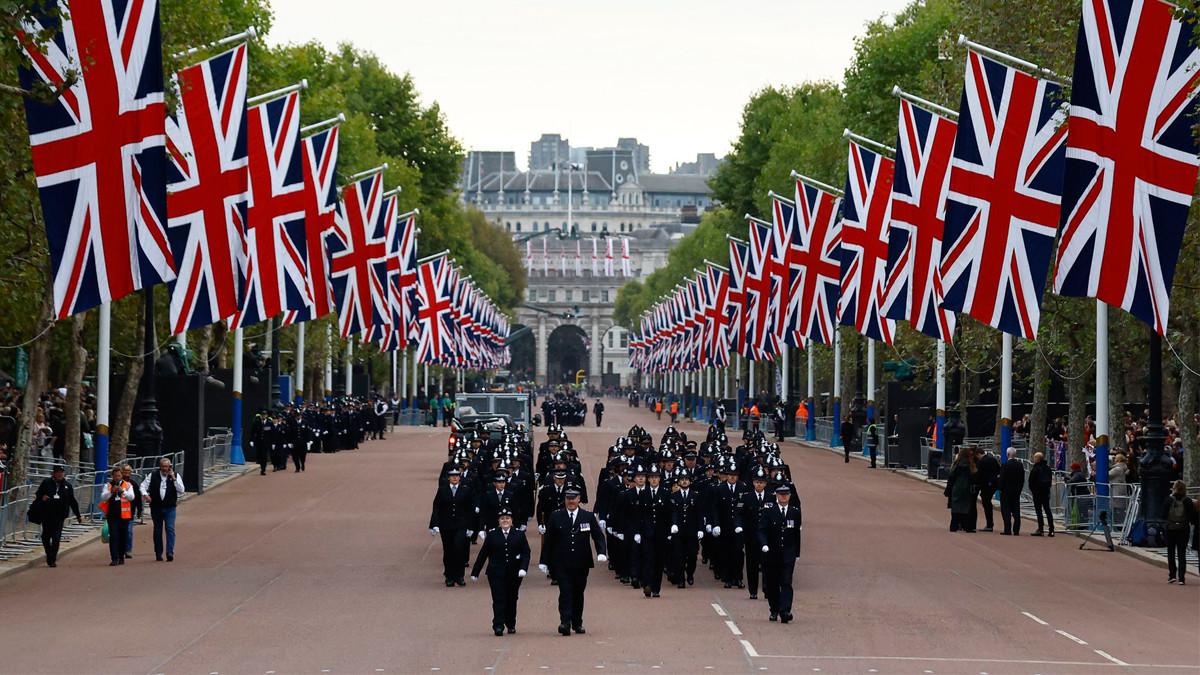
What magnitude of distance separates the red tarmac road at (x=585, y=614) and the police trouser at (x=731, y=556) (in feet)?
0.80

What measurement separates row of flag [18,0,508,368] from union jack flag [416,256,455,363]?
1636cm

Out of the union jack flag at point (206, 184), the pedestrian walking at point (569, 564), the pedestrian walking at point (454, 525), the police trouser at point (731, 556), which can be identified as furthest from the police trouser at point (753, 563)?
the union jack flag at point (206, 184)

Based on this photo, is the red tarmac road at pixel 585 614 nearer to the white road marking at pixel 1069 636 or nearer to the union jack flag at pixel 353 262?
the white road marking at pixel 1069 636

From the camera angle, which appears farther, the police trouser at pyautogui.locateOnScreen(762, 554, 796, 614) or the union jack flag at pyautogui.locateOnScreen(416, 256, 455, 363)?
A: the union jack flag at pyautogui.locateOnScreen(416, 256, 455, 363)

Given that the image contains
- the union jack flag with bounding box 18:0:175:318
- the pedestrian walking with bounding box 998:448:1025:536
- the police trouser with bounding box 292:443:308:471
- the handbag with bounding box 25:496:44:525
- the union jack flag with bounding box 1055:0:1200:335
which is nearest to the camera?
the union jack flag with bounding box 18:0:175:318

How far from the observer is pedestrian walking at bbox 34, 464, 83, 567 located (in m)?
23.6

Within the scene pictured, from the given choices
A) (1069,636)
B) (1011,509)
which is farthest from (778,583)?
(1011,509)

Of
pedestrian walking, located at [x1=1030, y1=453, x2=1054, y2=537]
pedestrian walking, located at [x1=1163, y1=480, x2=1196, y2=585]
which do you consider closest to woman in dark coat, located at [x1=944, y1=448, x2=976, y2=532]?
pedestrian walking, located at [x1=1030, y1=453, x2=1054, y2=537]

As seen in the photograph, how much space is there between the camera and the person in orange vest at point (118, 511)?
23.9 meters

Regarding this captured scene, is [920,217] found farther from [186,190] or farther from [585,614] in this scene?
[585,614]

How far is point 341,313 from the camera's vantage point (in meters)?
42.8

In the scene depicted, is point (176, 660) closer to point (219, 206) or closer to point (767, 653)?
point (767, 653)

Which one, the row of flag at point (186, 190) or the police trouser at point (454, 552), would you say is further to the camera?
the police trouser at point (454, 552)

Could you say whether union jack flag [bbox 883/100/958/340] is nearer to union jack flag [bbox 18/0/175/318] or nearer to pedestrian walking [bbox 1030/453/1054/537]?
pedestrian walking [bbox 1030/453/1054/537]
